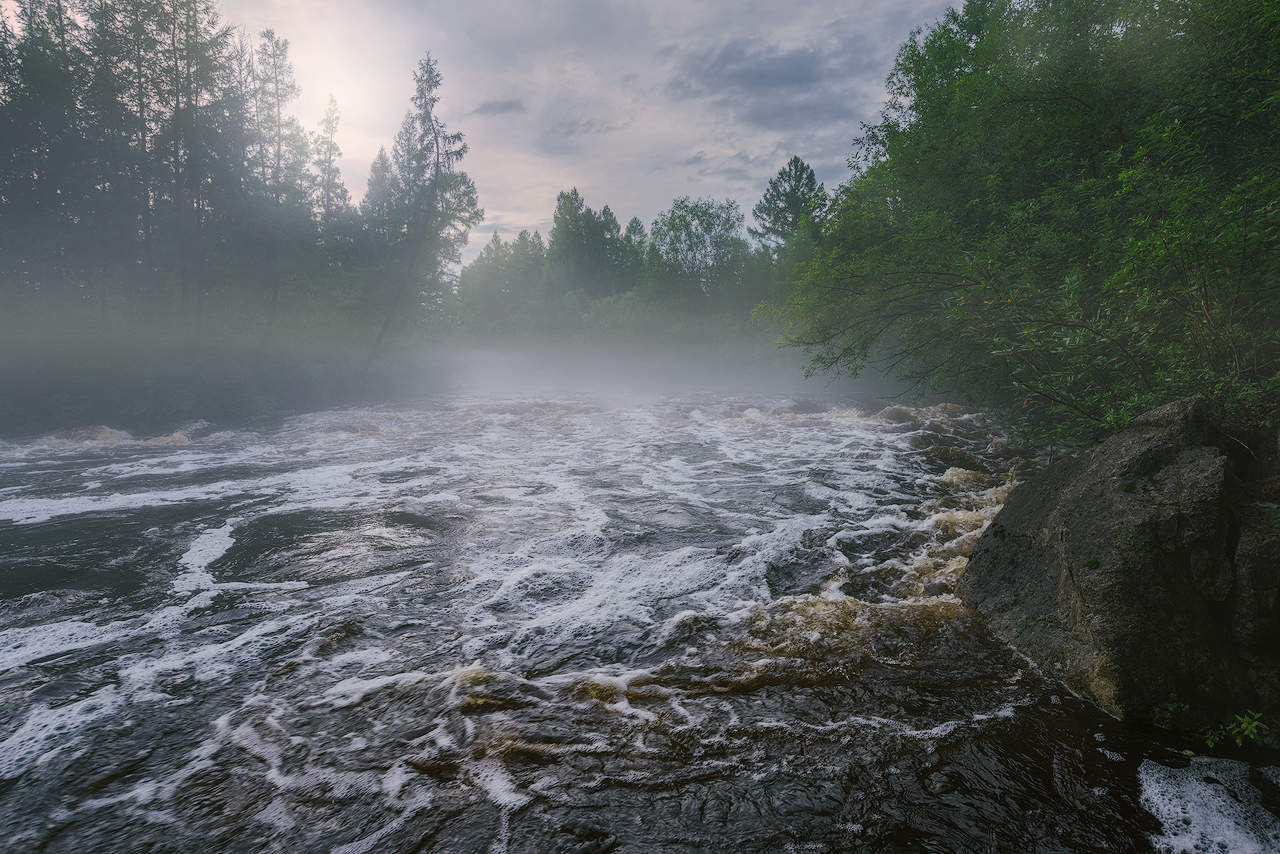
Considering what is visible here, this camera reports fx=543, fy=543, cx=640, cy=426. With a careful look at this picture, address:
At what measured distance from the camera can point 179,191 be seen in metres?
25.4

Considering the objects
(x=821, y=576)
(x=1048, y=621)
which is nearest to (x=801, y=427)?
(x=821, y=576)

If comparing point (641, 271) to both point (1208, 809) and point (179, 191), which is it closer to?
point (179, 191)

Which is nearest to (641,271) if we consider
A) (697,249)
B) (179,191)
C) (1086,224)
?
(697,249)

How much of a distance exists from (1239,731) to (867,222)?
1445cm

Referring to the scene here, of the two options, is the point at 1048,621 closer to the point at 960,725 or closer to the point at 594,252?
the point at 960,725

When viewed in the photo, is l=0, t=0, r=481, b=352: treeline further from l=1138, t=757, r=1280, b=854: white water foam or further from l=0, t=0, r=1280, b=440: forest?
l=1138, t=757, r=1280, b=854: white water foam

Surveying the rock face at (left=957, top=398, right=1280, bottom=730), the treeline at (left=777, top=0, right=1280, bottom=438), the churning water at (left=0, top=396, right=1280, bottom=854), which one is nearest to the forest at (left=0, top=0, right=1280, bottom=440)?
the treeline at (left=777, top=0, right=1280, bottom=438)

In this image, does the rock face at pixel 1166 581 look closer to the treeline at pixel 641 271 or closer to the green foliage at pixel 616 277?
the treeline at pixel 641 271

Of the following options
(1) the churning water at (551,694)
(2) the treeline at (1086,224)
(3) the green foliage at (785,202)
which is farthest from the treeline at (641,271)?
(1) the churning water at (551,694)

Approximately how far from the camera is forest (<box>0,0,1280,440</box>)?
20.8 feet

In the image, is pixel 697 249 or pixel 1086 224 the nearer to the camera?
pixel 1086 224

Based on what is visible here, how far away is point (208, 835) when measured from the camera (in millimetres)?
3096

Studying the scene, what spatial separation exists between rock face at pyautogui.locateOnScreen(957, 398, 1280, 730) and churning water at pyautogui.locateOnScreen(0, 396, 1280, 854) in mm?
356

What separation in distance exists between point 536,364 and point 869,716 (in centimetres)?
6055
